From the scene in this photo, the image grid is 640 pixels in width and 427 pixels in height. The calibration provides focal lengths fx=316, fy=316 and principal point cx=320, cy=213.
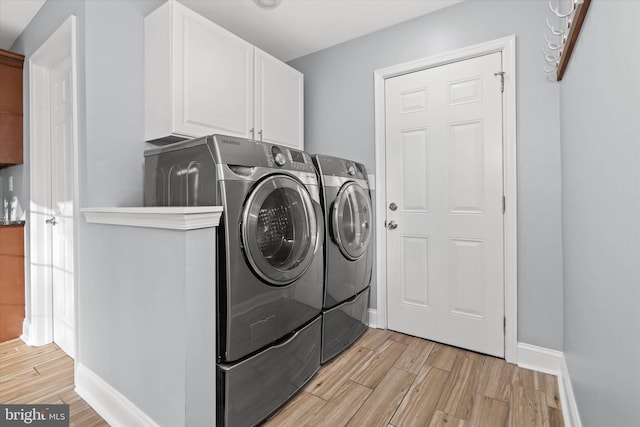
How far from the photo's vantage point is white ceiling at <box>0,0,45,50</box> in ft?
6.80

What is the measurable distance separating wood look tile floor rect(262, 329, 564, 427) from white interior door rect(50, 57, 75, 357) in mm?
1735

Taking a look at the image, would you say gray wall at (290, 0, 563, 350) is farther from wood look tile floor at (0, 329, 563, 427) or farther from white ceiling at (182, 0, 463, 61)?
wood look tile floor at (0, 329, 563, 427)

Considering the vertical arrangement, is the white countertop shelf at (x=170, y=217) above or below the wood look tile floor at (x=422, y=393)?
above

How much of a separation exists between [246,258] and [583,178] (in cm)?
139

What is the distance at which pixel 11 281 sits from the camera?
2430 mm

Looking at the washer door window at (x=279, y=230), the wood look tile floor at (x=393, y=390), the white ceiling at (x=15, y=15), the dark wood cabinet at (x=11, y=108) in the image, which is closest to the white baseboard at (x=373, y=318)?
the wood look tile floor at (x=393, y=390)

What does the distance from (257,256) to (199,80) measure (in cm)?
124

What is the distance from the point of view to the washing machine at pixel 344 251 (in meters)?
2.00

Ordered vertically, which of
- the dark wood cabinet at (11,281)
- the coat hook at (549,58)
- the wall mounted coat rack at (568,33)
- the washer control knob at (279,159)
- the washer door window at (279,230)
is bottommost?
the dark wood cabinet at (11,281)

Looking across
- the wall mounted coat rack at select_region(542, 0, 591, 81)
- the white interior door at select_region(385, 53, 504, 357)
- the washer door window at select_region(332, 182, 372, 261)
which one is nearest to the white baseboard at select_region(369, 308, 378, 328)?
the white interior door at select_region(385, 53, 504, 357)

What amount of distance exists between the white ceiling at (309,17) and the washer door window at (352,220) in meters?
1.27

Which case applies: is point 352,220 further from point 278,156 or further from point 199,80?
point 199,80

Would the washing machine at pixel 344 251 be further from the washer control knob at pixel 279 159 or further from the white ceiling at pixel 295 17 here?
the white ceiling at pixel 295 17

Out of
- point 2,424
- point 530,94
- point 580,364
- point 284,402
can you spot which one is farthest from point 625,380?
point 2,424
